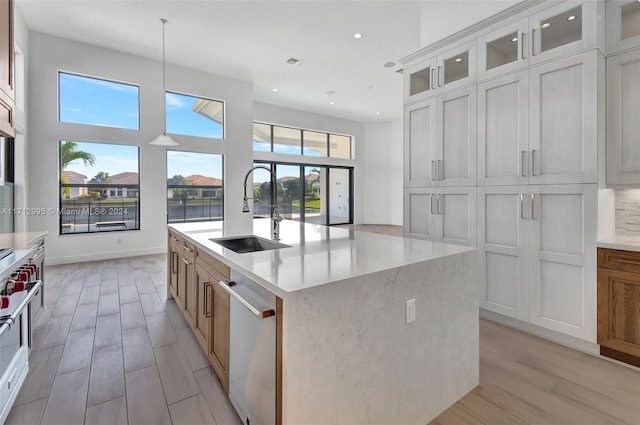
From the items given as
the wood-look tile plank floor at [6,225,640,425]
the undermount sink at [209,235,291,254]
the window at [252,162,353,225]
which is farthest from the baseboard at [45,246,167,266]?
the undermount sink at [209,235,291,254]

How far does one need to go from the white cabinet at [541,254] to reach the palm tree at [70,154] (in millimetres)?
6320

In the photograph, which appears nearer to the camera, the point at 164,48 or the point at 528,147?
the point at 528,147

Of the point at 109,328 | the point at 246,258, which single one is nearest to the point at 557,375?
the point at 246,258

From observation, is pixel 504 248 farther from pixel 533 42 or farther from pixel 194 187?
pixel 194 187

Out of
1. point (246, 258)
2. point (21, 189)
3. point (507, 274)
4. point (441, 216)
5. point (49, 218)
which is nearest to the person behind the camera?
point (246, 258)

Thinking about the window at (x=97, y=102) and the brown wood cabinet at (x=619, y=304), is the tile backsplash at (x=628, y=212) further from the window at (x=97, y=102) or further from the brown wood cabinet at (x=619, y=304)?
the window at (x=97, y=102)

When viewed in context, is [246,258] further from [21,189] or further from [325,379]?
[21,189]

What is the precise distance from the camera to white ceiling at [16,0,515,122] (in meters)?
4.14

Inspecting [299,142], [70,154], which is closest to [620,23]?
[70,154]

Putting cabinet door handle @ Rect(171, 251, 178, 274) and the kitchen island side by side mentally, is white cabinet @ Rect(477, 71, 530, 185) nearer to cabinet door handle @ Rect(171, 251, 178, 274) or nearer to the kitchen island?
the kitchen island

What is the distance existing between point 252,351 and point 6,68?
2.34 meters

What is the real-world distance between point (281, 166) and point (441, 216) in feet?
21.3

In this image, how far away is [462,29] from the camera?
2971 millimetres

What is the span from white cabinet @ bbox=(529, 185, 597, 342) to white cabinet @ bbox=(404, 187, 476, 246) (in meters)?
0.54
